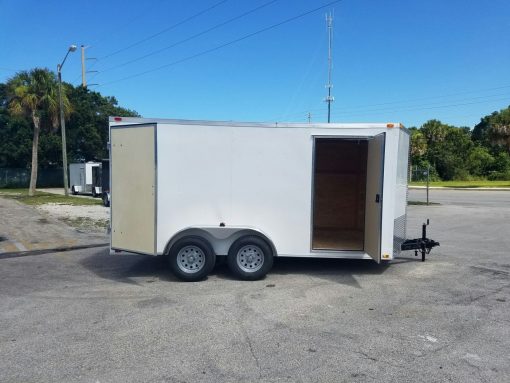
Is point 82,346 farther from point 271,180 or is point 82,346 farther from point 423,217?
point 423,217

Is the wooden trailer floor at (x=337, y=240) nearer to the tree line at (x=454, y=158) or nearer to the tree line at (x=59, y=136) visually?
the tree line at (x=59, y=136)

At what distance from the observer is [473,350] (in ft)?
14.9

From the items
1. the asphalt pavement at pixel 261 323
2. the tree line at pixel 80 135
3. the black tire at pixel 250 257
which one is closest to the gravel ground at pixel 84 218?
the asphalt pavement at pixel 261 323

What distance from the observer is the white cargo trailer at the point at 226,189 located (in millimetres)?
7160

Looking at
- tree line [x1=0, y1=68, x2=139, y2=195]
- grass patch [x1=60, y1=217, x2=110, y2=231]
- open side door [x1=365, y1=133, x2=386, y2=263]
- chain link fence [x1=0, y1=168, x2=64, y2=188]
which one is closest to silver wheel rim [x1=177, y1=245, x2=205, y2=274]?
open side door [x1=365, y1=133, x2=386, y2=263]

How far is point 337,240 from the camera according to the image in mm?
8773

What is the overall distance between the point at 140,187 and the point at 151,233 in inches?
30.1

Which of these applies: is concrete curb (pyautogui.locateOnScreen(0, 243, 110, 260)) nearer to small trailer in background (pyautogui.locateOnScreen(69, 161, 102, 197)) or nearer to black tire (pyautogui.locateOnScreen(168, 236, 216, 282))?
black tire (pyautogui.locateOnScreen(168, 236, 216, 282))

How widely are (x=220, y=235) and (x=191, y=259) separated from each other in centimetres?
60

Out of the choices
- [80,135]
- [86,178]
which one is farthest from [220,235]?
[80,135]

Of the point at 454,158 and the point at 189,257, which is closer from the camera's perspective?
the point at 189,257

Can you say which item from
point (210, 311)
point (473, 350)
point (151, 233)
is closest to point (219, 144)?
point (151, 233)

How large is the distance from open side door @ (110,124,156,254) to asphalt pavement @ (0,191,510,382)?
28.0 inches

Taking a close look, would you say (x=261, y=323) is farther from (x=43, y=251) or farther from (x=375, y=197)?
(x=43, y=251)
